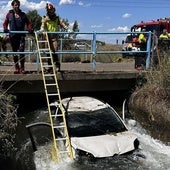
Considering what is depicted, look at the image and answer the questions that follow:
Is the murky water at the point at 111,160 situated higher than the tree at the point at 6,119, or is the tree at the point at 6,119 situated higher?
the tree at the point at 6,119

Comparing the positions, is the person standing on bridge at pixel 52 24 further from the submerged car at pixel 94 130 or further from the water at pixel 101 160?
the water at pixel 101 160

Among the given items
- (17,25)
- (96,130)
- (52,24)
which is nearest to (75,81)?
(52,24)

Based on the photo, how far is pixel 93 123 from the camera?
1183 cm

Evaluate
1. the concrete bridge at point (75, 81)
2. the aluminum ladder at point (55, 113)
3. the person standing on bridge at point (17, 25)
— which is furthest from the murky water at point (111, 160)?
the person standing on bridge at point (17, 25)

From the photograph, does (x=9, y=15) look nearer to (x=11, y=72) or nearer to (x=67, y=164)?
(x=11, y=72)

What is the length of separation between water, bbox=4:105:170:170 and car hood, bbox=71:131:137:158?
6.4 inches

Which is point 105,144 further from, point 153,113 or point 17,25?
point 17,25

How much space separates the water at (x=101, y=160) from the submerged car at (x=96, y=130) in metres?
0.21

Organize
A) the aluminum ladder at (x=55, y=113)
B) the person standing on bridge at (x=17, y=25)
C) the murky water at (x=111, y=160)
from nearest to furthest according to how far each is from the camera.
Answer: the murky water at (x=111, y=160) < the aluminum ladder at (x=55, y=113) < the person standing on bridge at (x=17, y=25)

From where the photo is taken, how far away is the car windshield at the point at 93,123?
451 inches

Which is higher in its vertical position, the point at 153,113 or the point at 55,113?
the point at 55,113

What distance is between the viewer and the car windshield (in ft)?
37.6

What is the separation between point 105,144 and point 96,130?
86 centimetres

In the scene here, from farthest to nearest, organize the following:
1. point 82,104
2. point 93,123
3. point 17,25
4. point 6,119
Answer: point 17,25 < point 82,104 < point 93,123 < point 6,119
